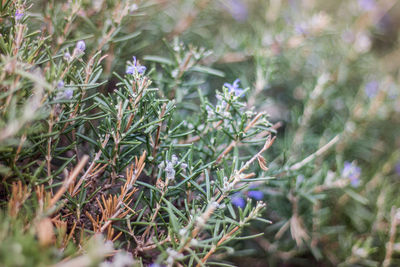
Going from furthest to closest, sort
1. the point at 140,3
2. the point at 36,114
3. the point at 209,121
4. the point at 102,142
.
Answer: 1. the point at 140,3
2. the point at 209,121
3. the point at 102,142
4. the point at 36,114

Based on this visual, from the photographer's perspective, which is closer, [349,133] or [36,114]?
[36,114]

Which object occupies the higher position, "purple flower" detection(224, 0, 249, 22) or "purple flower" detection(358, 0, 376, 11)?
"purple flower" detection(358, 0, 376, 11)

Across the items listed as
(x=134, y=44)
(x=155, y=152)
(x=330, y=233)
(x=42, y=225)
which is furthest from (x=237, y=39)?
(x=42, y=225)

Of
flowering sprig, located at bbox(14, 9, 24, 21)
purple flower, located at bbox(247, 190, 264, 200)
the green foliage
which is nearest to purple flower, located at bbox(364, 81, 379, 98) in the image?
the green foliage

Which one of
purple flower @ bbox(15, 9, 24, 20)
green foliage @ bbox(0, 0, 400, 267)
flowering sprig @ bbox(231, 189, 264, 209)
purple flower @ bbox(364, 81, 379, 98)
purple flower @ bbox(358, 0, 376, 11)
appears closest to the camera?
green foliage @ bbox(0, 0, 400, 267)

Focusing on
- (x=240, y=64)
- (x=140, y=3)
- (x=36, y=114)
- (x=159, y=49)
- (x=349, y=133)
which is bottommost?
(x=349, y=133)

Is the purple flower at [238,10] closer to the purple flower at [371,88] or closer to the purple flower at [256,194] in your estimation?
the purple flower at [371,88]

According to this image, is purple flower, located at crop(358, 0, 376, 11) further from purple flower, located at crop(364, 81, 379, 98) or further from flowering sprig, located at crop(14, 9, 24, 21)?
flowering sprig, located at crop(14, 9, 24, 21)

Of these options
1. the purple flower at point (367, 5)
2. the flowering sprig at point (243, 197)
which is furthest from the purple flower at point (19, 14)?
the purple flower at point (367, 5)

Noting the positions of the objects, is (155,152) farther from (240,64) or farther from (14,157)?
(240,64)

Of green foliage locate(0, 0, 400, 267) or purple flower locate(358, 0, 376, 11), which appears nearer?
green foliage locate(0, 0, 400, 267)
